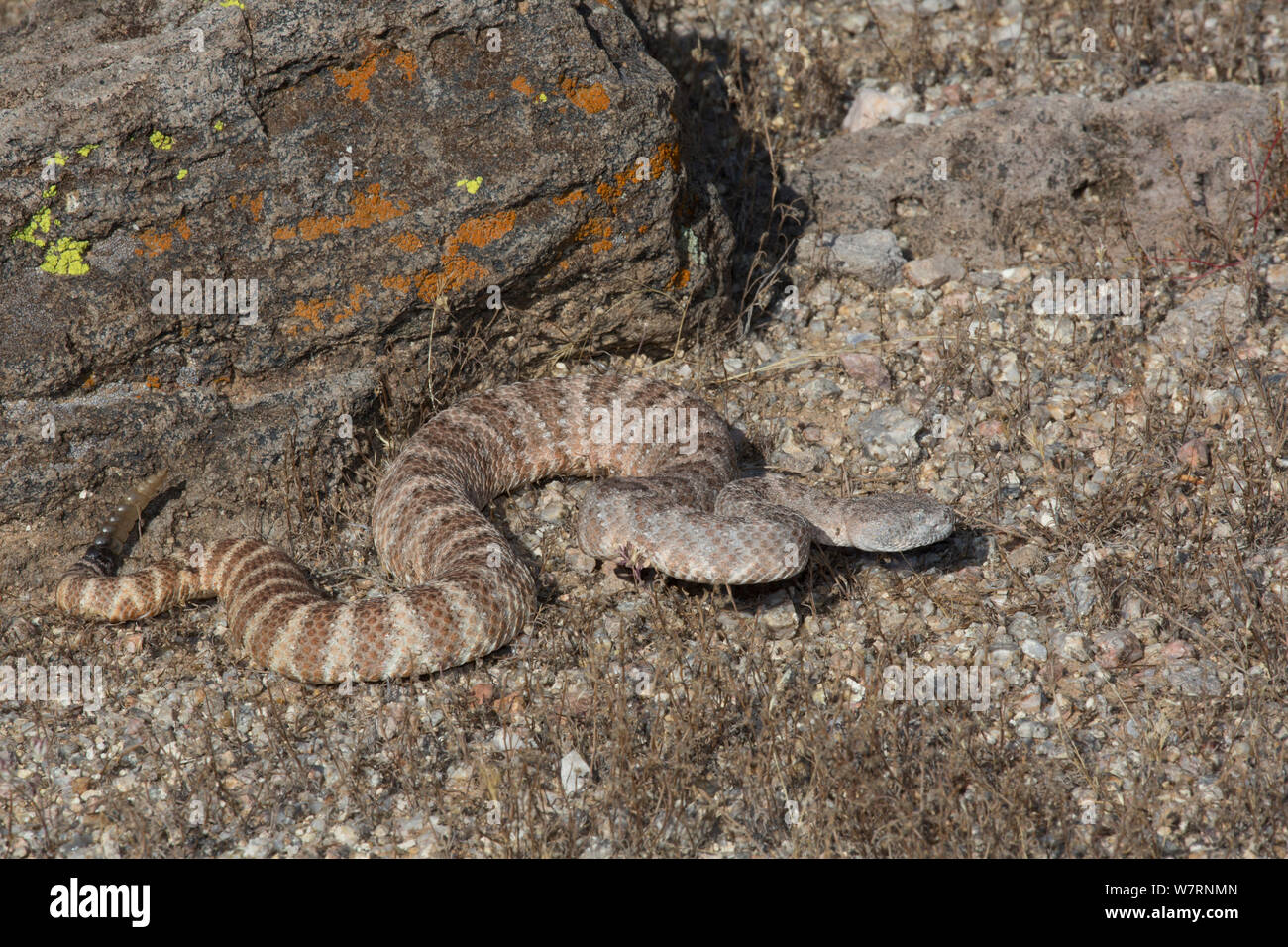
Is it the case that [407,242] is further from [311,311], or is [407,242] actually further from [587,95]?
[587,95]

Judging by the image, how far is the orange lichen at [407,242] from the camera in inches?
286

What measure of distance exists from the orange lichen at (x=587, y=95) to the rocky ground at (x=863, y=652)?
178 centimetres

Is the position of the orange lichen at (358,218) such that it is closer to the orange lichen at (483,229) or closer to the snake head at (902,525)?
the orange lichen at (483,229)

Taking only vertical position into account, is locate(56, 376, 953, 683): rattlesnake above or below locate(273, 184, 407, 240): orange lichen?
below

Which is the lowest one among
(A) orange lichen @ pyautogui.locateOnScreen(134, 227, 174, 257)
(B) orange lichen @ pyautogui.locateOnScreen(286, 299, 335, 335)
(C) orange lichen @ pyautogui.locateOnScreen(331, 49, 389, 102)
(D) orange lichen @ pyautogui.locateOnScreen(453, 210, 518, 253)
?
(B) orange lichen @ pyautogui.locateOnScreen(286, 299, 335, 335)

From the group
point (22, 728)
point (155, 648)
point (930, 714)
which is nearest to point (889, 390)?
point (930, 714)

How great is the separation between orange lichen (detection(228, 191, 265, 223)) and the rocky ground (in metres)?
1.49

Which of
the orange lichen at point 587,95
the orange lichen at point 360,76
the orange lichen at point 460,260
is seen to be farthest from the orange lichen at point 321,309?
the orange lichen at point 587,95

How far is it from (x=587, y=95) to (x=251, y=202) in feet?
7.19

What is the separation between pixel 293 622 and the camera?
6.06m

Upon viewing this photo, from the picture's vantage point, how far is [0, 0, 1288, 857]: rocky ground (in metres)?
5.22

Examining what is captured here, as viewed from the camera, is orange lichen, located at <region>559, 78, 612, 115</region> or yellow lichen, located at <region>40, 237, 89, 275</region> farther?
orange lichen, located at <region>559, 78, 612, 115</region>

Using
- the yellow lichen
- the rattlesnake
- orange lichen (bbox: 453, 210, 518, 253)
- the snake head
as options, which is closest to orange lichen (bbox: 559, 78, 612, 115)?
orange lichen (bbox: 453, 210, 518, 253)

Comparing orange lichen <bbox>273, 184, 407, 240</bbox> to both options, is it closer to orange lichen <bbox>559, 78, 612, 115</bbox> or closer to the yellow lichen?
the yellow lichen
